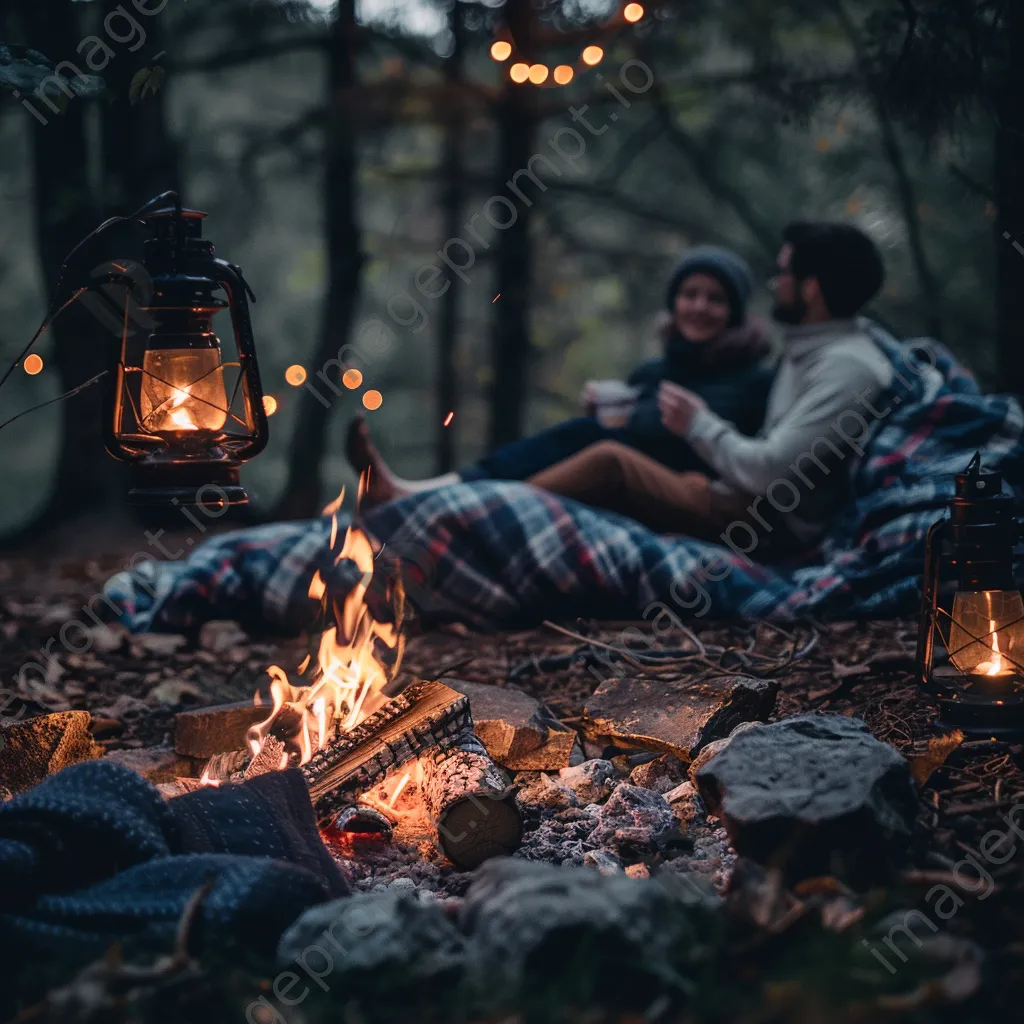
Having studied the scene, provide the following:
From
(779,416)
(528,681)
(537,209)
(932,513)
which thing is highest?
(537,209)

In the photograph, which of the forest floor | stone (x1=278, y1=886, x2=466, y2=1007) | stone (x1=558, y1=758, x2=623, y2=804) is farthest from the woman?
stone (x1=278, y1=886, x2=466, y2=1007)

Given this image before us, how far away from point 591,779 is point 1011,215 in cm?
345

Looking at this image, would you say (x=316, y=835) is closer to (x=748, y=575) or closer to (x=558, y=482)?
(x=748, y=575)

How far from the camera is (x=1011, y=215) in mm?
4863

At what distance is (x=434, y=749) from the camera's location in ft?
9.80

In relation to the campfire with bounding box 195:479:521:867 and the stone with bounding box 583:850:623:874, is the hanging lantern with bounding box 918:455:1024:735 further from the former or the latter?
the campfire with bounding box 195:479:521:867

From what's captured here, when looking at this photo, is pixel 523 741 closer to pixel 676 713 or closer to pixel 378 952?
pixel 676 713

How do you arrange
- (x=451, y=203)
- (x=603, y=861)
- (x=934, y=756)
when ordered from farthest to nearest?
(x=451, y=203)
(x=934, y=756)
(x=603, y=861)

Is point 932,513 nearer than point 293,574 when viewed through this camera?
Yes

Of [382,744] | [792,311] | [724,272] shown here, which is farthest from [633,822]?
[724,272]

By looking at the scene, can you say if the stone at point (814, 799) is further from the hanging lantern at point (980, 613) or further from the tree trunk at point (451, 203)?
the tree trunk at point (451, 203)

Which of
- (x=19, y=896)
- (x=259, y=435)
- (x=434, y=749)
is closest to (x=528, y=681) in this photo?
(x=434, y=749)

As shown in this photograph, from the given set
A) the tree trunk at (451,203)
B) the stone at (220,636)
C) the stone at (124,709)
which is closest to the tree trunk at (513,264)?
the tree trunk at (451,203)

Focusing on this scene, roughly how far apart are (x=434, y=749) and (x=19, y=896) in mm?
1163
